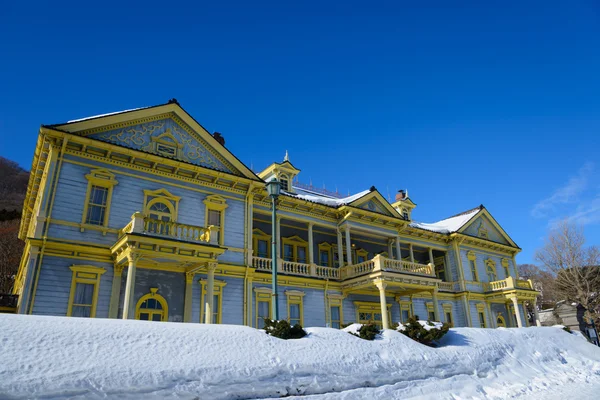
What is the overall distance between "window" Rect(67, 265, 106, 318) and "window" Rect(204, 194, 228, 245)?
5328mm

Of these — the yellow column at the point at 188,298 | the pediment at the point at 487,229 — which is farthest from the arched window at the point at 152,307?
the pediment at the point at 487,229

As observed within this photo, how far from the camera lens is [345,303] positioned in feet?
80.4

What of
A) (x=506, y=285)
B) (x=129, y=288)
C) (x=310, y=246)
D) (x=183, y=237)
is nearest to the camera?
(x=129, y=288)

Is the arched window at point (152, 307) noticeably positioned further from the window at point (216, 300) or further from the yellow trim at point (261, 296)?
the yellow trim at point (261, 296)

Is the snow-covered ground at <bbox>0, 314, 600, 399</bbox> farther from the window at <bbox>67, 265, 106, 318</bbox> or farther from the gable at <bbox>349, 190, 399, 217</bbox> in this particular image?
the gable at <bbox>349, 190, 399, 217</bbox>

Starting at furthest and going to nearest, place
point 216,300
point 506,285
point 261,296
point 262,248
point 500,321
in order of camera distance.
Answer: point 500,321
point 506,285
point 262,248
point 261,296
point 216,300

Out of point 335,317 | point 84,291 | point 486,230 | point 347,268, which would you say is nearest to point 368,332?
point 84,291

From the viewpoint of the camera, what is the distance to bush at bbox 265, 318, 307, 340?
1083 cm

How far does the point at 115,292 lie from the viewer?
16.5 metres

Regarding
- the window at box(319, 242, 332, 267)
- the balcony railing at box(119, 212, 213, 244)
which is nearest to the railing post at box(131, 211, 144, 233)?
the balcony railing at box(119, 212, 213, 244)

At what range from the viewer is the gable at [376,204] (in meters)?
26.6

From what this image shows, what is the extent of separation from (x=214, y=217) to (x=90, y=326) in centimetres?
1168

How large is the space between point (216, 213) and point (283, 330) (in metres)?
10.5

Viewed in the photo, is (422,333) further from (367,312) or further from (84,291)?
(84,291)
